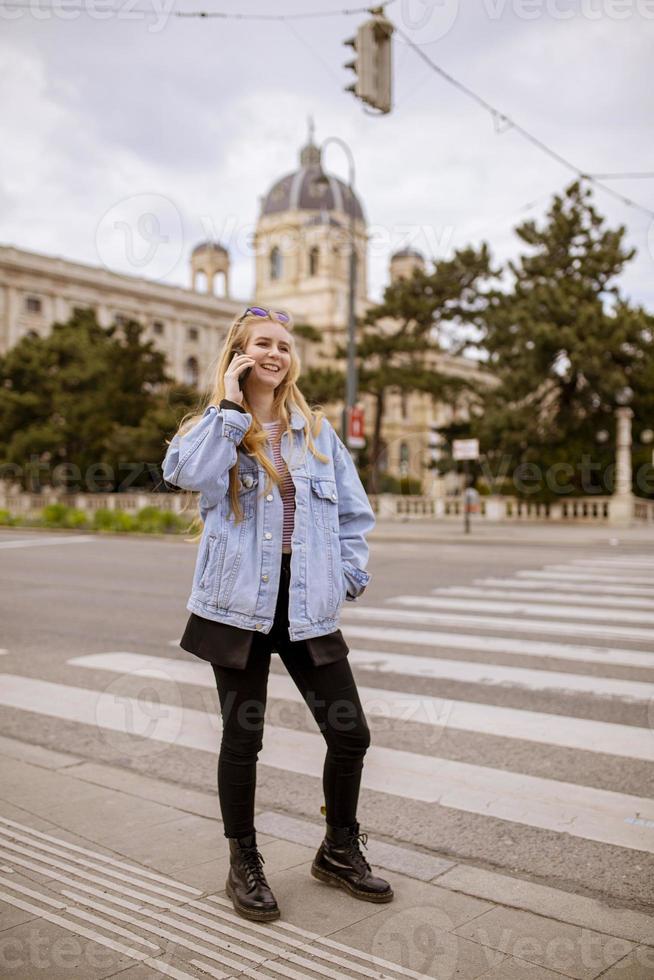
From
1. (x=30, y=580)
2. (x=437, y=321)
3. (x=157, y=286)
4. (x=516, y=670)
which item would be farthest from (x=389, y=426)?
(x=516, y=670)

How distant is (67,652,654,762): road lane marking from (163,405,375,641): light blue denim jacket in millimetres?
2460

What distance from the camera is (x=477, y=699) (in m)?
6.23

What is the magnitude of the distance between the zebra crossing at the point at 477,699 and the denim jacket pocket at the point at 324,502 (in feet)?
5.63

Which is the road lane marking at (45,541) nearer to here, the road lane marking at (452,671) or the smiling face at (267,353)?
the road lane marking at (452,671)

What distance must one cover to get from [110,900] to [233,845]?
1.47 ft

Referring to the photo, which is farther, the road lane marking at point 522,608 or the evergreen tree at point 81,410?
the evergreen tree at point 81,410

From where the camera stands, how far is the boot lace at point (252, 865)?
3.22 metres

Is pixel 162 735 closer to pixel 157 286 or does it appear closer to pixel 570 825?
pixel 570 825

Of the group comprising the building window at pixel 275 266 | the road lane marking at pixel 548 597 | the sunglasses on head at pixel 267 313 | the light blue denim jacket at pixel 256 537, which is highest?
the building window at pixel 275 266

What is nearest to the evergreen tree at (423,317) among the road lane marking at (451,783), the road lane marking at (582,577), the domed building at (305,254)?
the road lane marking at (582,577)

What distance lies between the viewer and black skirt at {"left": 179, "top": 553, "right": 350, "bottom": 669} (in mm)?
3174

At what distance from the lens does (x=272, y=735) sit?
5469mm

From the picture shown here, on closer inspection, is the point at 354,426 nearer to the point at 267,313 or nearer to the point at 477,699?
the point at 477,699

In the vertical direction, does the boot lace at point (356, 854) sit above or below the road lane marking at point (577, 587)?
below
